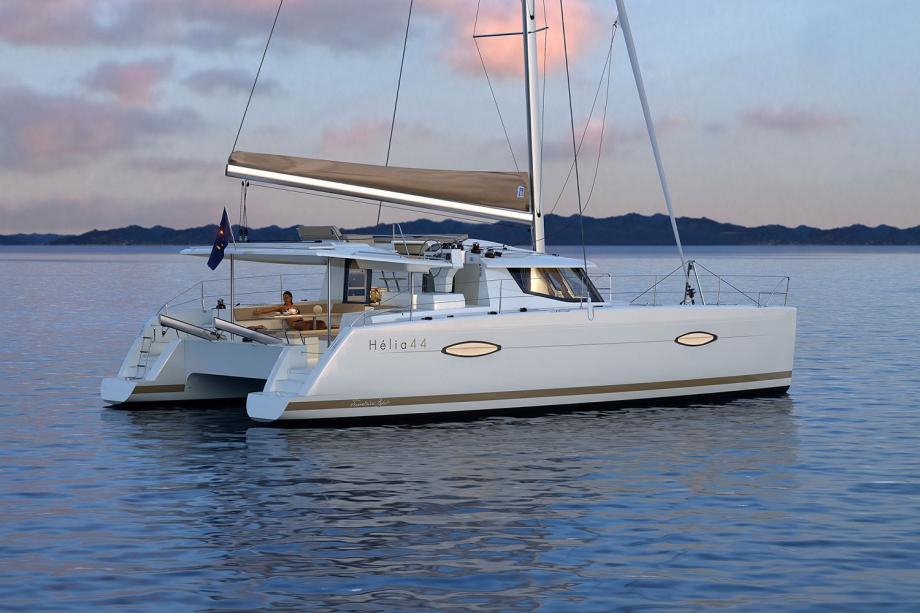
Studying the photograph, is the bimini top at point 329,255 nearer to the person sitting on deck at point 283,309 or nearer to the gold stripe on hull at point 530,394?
the person sitting on deck at point 283,309

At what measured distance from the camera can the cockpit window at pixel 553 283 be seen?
18656mm

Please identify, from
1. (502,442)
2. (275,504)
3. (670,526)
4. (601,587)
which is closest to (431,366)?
(502,442)

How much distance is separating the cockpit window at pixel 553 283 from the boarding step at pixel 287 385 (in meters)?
4.07

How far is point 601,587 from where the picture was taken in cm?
941

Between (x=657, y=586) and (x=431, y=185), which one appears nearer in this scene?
(x=657, y=586)

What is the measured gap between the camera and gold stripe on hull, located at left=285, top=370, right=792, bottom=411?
53.3 feet

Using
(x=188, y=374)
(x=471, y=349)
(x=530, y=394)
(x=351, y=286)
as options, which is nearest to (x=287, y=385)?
(x=471, y=349)

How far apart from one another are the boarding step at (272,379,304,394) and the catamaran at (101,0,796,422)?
23mm

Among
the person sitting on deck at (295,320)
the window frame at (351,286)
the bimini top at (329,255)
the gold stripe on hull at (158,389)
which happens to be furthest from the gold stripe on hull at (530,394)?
the gold stripe on hull at (158,389)

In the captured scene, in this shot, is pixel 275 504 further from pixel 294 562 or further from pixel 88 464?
pixel 88 464

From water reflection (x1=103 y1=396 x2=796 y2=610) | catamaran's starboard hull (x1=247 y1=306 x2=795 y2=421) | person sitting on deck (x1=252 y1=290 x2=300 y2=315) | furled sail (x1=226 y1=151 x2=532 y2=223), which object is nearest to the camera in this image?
water reflection (x1=103 y1=396 x2=796 y2=610)

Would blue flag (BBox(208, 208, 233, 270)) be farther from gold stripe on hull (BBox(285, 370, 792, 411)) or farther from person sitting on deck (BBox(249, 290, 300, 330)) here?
gold stripe on hull (BBox(285, 370, 792, 411))

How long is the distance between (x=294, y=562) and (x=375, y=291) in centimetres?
912

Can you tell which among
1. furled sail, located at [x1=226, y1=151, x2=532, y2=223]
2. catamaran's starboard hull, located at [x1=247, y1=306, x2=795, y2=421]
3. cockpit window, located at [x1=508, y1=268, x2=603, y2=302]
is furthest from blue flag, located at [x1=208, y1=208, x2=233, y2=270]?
cockpit window, located at [x1=508, y1=268, x2=603, y2=302]
